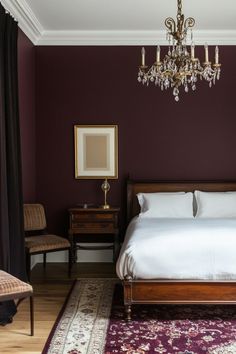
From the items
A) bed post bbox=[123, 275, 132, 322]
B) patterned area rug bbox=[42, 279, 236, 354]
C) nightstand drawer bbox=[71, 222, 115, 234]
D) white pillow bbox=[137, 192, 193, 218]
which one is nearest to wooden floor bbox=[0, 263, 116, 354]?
patterned area rug bbox=[42, 279, 236, 354]

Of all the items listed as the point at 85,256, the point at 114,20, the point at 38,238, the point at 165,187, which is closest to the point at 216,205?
the point at 165,187

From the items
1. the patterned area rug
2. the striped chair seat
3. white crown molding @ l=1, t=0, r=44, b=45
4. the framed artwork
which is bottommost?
the patterned area rug

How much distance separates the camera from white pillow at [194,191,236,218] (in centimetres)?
584

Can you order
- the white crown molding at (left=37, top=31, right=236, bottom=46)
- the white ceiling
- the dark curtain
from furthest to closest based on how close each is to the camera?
the white crown molding at (left=37, top=31, right=236, bottom=46) → the white ceiling → the dark curtain

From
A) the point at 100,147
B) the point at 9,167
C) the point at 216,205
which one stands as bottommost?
the point at 216,205

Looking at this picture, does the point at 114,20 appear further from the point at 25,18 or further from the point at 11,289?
the point at 11,289

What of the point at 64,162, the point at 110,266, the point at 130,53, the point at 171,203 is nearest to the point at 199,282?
the point at 171,203

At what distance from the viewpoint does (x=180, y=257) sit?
413 centimetres

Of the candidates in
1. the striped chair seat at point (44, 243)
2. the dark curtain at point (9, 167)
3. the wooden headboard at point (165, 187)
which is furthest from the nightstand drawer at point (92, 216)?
the dark curtain at point (9, 167)

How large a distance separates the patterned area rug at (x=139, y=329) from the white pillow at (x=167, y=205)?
135 centimetres

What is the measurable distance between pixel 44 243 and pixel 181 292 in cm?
188

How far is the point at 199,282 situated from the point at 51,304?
1474mm

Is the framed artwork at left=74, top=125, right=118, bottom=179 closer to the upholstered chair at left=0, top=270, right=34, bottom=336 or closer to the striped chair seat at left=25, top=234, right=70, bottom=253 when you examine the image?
the striped chair seat at left=25, top=234, right=70, bottom=253

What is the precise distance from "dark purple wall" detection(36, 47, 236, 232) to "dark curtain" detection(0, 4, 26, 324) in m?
1.60
